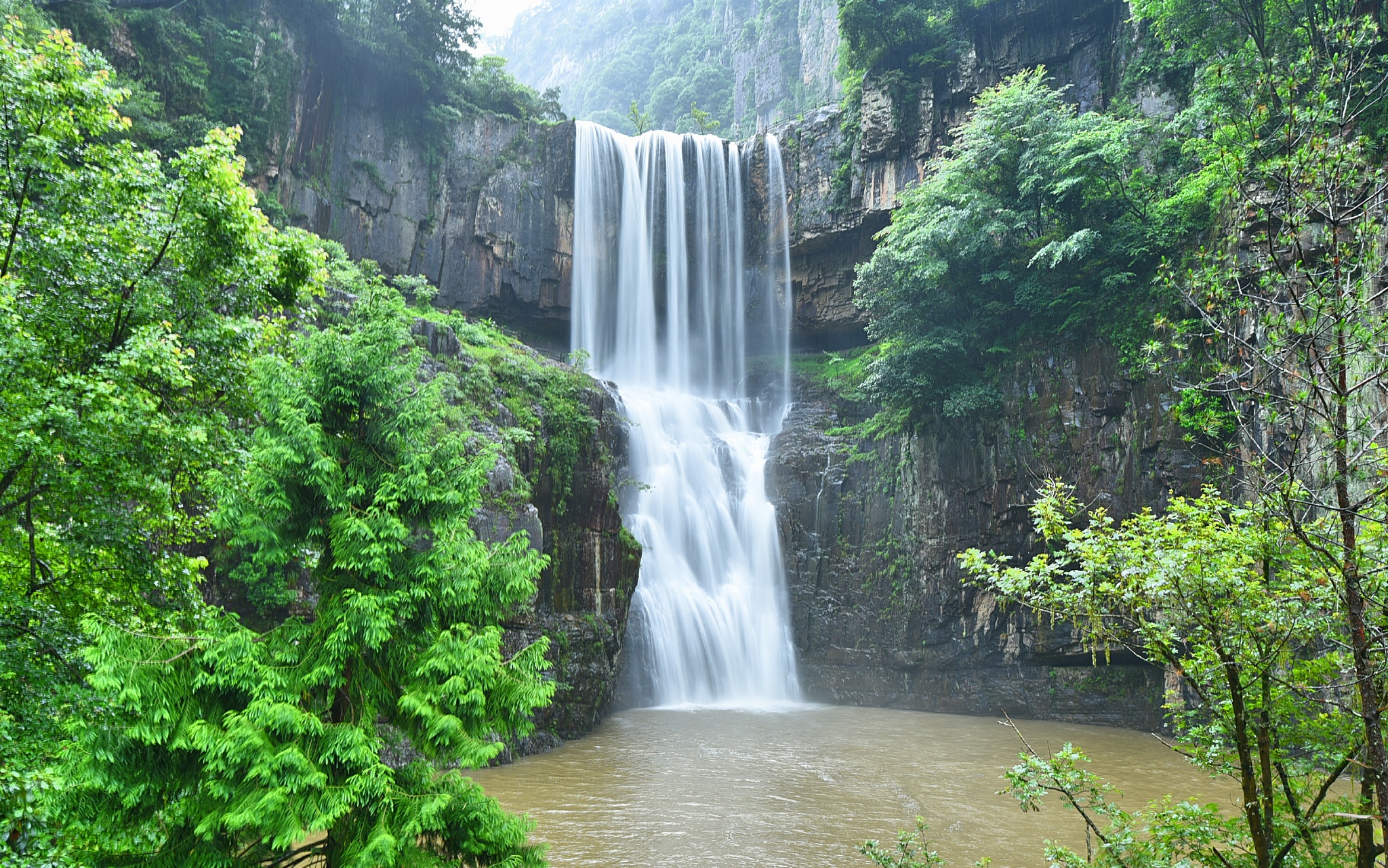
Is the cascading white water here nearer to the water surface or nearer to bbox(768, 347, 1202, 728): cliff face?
bbox(768, 347, 1202, 728): cliff face

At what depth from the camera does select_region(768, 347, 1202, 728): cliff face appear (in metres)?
18.9

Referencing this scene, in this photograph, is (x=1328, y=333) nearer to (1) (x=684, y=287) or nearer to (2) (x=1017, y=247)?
(2) (x=1017, y=247)

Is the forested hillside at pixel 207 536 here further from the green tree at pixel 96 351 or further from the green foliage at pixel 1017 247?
the green foliage at pixel 1017 247

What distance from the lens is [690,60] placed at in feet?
183

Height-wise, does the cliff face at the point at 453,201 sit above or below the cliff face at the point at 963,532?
above

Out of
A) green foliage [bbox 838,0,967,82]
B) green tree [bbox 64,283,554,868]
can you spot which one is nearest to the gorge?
green tree [bbox 64,283,554,868]

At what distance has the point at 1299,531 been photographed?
385 centimetres

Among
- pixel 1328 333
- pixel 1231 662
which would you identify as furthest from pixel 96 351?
pixel 1328 333

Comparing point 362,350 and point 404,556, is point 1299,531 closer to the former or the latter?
point 404,556

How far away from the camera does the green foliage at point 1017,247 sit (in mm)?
19312

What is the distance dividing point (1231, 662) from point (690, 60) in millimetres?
58399

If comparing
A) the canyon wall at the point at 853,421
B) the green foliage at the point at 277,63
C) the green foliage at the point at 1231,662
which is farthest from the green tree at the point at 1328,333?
the green foliage at the point at 277,63

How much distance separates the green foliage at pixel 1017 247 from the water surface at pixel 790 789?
9190 millimetres

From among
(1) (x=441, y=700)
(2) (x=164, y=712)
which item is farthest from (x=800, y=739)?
(2) (x=164, y=712)
